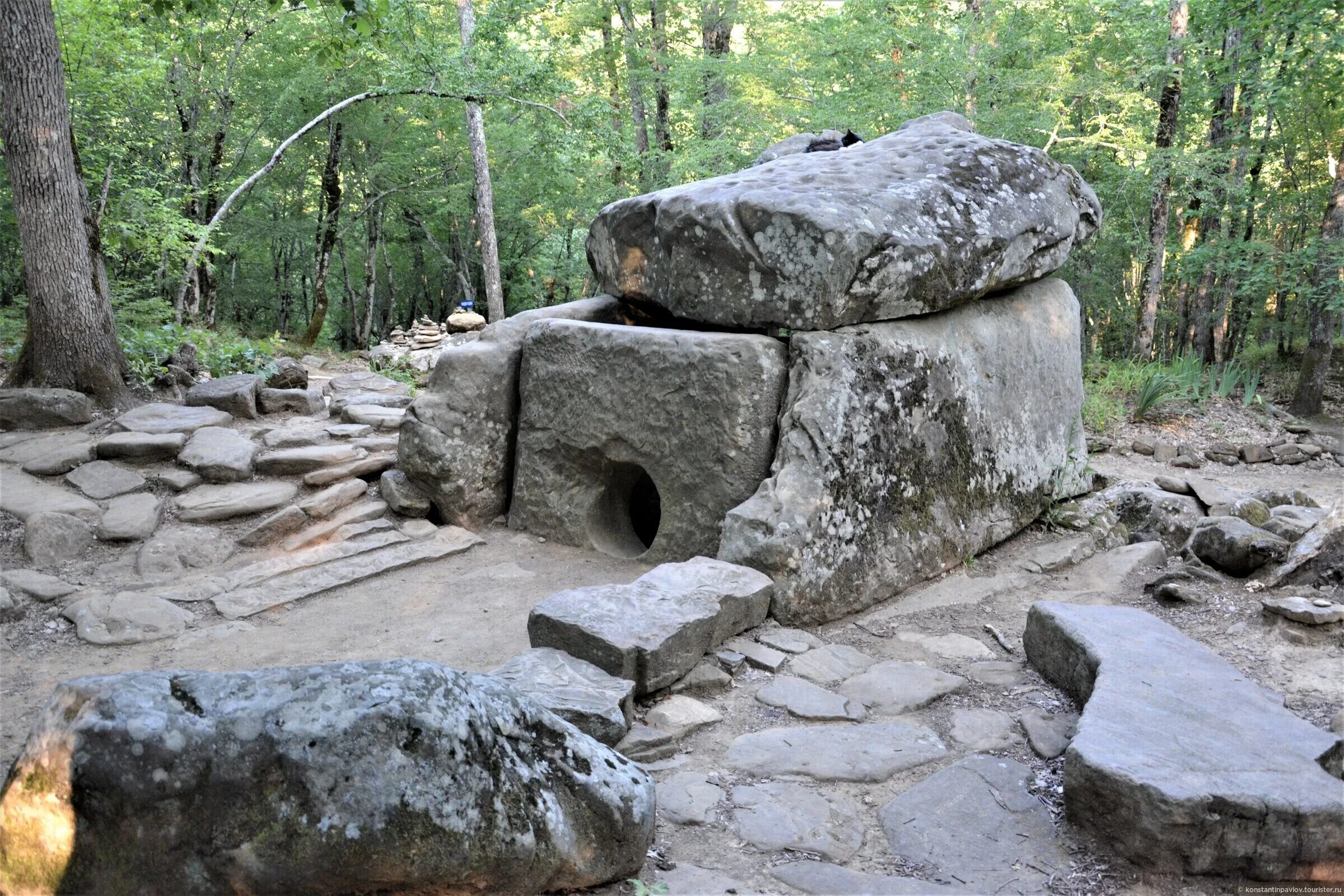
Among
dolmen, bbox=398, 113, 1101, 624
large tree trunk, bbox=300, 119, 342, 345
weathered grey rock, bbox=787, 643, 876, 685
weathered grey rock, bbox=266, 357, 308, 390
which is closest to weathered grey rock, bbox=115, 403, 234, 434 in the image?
weathered grey rock, bbox=266, 357, 308, 390

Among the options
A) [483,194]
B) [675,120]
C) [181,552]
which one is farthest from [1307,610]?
[675,120]

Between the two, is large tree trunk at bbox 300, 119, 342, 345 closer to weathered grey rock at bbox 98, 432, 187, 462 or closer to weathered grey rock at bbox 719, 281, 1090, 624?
weathered grey rock at bbox 98, 432, 187, 462

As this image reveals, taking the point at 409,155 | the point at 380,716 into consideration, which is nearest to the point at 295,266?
the point at 409,155

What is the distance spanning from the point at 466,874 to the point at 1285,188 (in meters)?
17.9

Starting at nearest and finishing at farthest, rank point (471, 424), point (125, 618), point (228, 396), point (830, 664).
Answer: point (830, 664) < point (125, 618) < point (471, 424) < point (228, 396)

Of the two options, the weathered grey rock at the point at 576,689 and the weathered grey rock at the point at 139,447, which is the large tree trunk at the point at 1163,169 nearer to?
the weathered grey rock at the point at 576,689

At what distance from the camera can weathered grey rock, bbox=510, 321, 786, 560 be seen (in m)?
4.52

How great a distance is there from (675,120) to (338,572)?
14.1 metres

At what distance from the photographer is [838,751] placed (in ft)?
9.60

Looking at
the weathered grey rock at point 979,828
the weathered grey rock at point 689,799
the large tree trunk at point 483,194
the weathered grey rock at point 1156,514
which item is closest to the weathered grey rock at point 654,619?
the weathered grey rock at point 689,799

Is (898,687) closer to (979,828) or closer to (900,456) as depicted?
(979,828)

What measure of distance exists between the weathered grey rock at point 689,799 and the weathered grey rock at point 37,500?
414cm

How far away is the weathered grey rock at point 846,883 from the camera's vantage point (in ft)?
7.03

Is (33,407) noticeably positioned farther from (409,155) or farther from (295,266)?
(295,266)
